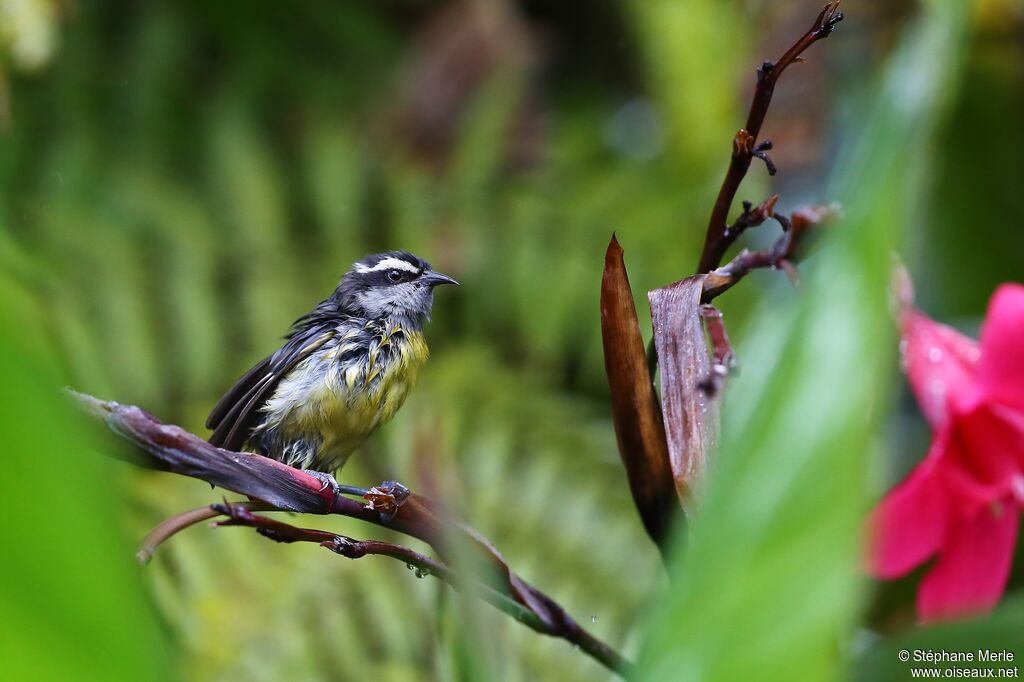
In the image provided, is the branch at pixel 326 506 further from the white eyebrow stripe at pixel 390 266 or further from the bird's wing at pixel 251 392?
the white eyebrow stripe at pixel 390 266

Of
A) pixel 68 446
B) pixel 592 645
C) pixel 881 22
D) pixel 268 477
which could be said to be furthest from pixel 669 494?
pixel 881 22

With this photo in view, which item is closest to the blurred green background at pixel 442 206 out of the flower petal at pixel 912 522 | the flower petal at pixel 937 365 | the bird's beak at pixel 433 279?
the bird's beak at pixel 433 279

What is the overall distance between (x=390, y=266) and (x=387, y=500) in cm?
58

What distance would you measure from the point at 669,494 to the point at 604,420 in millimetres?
1813

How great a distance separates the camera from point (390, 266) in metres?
1.16

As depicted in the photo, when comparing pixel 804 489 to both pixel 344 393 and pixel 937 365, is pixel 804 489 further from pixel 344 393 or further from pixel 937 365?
pixel 344 393

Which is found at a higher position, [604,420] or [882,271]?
[604,420]

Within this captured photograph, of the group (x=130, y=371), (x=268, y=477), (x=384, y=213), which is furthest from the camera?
(x=384, y=213)

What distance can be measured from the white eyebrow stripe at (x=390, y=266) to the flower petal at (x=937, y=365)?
1.78ft

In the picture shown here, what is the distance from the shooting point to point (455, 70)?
2576mm

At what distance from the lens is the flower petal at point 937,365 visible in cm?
77

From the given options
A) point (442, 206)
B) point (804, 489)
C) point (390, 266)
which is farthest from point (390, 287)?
point (442, 206)

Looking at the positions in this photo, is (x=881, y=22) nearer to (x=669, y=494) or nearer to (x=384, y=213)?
(x=384, y=213)

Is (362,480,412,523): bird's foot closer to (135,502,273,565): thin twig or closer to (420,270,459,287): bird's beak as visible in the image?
(135,502,273,565): thin twig
